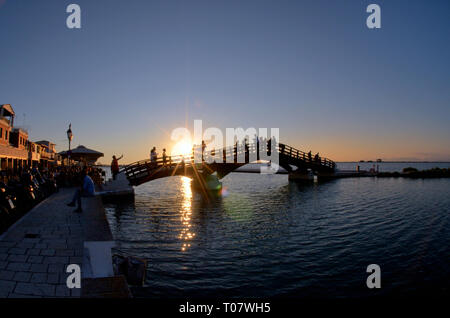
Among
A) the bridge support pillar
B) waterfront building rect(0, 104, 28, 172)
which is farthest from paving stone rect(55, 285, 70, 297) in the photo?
the bridge support pillar

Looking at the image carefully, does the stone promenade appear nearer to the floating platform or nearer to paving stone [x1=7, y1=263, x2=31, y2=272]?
paving stone [x1=7, y1=263, x2=31, y2=272]

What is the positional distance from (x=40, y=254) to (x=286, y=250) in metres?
7.52

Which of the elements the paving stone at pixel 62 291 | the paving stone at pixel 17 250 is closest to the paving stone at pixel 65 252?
the paving stone at pixel 17 250

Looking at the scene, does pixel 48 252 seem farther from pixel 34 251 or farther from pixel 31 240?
pixel 31 240

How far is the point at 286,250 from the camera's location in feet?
31.4

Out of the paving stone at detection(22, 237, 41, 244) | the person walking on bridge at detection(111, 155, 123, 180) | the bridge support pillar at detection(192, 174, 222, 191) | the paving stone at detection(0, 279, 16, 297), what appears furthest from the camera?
the bridge support pillar at detection(192, 174, 222, 191)

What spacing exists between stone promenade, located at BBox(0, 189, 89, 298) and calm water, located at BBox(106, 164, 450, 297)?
190 cm

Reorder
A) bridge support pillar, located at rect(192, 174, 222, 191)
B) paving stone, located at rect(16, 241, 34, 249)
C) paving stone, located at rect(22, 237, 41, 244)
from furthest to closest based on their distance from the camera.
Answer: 1. bridge support pillar, located at rect(192, 174, 222, 191)
2. paving stone, located at rect(22, 237, 41, 244)
3. paving stone, located at rect(16, 241, 34, 249)

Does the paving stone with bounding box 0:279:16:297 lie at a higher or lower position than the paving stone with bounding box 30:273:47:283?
higher

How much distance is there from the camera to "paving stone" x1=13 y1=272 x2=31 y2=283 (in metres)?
5.00

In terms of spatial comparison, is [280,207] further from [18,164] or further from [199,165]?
[18,164]

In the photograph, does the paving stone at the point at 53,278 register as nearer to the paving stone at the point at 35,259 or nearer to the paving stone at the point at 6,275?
the paving stone at the point at 6,275
